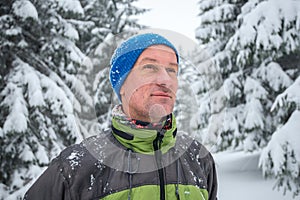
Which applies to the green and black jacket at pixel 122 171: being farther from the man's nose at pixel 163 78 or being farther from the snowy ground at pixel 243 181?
the snowy ground at pixel 243 181

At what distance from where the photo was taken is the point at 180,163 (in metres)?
1.74

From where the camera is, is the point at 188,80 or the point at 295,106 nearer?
the point at 188,80

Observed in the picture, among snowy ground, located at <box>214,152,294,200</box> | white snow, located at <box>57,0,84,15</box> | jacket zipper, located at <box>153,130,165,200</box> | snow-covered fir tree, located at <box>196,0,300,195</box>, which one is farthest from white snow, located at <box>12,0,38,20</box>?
Answer: snowy ground, located at <box>214,152,294,200</box>

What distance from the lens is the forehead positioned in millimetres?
1579

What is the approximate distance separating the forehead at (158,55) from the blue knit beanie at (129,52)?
0.02 metres

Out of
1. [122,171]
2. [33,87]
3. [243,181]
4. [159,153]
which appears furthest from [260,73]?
[122,171]

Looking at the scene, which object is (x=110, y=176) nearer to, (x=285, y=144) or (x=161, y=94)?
(x=161, y=94)

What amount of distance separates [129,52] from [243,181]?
10076 mm

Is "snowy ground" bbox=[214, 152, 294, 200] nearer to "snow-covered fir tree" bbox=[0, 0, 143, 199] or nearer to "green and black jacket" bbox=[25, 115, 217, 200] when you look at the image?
"snow-covered fir tree" bbox=[0, 0, 143, 199]

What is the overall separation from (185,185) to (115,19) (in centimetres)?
947

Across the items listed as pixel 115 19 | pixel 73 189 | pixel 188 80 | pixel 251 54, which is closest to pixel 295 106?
pixel 251 54

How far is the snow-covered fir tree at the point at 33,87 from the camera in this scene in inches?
283

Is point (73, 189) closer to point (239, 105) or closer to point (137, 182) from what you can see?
point (137, 182)

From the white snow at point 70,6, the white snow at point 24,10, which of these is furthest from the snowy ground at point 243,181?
the white snow at point 24,10
